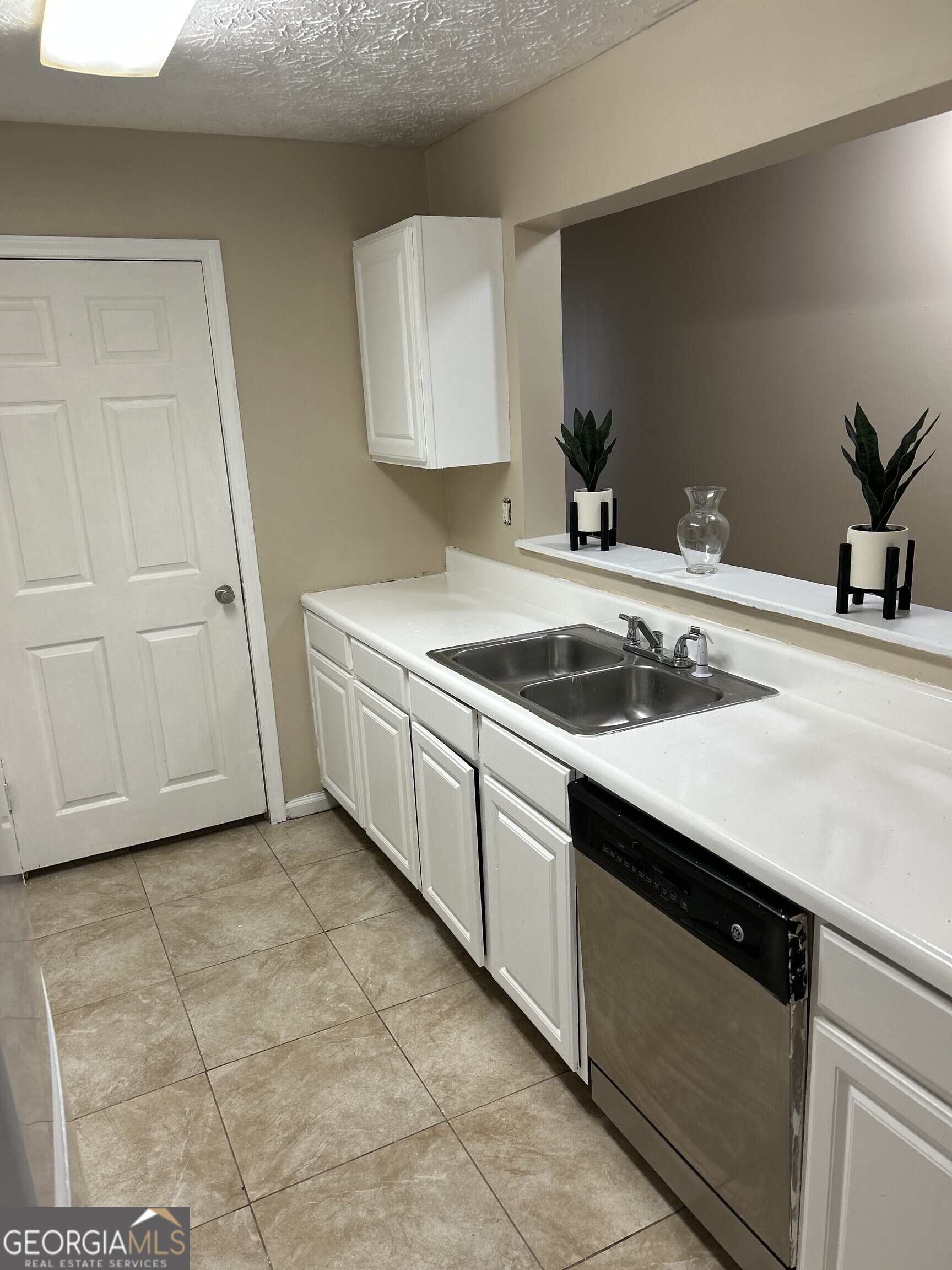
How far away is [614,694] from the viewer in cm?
244

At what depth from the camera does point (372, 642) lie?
2822 mm

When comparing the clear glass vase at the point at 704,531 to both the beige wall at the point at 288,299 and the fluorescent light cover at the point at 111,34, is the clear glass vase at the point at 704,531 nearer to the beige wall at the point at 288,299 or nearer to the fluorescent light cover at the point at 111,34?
the beige wall at the point at 288,299

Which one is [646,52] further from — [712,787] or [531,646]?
[712,787]

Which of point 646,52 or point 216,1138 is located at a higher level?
point 646,52

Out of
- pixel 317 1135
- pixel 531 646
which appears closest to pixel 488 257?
pixel 531 646

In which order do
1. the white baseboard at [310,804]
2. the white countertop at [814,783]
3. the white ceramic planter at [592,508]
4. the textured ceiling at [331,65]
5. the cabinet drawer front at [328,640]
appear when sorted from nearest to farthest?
the white countertop at [814,783], the textured ceiling at [331,65], the white ceramic planter at [592,508], the cabinet drawer front at [328,640], the white baseboard at [310,804]

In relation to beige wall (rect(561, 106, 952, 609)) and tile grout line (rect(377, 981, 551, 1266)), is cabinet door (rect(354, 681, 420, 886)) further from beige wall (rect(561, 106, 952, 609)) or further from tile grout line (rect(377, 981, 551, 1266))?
beige wall (rect(561, 106, 952, 609))

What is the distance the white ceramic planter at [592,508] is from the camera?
9.35ft

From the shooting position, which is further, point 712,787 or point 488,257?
point 488,257

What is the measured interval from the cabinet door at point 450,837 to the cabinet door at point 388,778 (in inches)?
2.3

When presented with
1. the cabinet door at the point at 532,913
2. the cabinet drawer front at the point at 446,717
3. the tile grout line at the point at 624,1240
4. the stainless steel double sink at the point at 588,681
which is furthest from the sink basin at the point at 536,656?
the tile grout line at the point at 624,1240

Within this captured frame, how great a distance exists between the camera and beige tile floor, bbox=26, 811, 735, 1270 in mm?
1825

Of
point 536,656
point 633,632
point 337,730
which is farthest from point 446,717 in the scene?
point 337,730

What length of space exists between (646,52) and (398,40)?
591 mm
